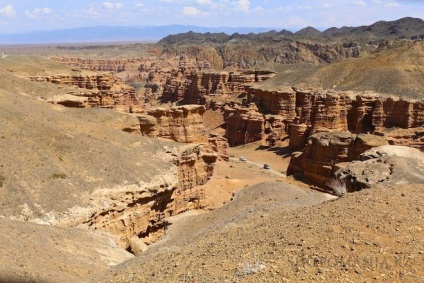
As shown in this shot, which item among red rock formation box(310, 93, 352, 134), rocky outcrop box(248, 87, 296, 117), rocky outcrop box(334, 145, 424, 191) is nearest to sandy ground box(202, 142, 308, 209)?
red rock formation box(310, 93, 352, 134)

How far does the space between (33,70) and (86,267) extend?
1832 inches

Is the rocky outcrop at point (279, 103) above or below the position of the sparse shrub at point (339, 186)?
below

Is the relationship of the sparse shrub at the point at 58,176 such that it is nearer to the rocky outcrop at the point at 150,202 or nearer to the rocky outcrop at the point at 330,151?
the rocky outcrop at the point at 150,202

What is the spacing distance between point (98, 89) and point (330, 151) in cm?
3270

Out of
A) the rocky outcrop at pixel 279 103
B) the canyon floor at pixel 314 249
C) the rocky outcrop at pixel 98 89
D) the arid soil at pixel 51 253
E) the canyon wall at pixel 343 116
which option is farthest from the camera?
the rocky outcrop at pixel 279 103

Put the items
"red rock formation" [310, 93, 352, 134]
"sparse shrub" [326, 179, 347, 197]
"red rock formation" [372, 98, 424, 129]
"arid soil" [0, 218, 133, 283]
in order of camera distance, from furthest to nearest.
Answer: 1. "red rock formation" [310, 93, 352, 134]
2. "red rock formation" [372, 98, 424, 129]
3. "sparse shrub" [326, 179, 347, 197]
4. "arid soil" [0, 218, 133, 283]

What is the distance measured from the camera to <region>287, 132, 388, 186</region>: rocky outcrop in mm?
36844

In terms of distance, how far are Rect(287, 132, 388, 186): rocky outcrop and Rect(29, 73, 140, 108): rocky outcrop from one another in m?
20.6

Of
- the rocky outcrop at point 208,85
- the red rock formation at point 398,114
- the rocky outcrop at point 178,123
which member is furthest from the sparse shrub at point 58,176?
the rocky outcrop at point 208,85

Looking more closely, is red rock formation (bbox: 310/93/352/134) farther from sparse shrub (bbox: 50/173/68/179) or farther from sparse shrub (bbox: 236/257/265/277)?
sparse shrub (bbox: 236/257/265/277)

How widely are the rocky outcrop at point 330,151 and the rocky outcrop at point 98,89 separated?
67.4 feet

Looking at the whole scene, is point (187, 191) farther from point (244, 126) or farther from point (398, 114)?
point (244, 126)

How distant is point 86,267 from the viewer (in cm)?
1515

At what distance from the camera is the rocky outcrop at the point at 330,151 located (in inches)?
1451
